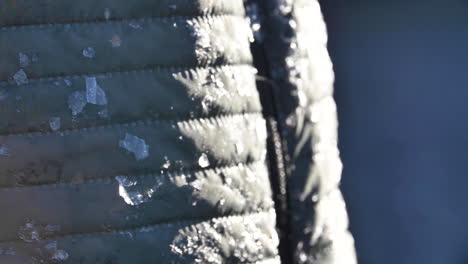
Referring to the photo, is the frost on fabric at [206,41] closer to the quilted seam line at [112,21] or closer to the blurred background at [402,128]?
the quilted seam line at [112,21]

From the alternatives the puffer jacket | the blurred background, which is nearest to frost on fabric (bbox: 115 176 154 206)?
the puffer jacket

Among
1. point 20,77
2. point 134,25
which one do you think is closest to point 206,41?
point 134,25

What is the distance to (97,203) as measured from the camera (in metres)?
0.57

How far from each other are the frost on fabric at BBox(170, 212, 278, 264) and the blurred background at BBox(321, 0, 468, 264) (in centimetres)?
26

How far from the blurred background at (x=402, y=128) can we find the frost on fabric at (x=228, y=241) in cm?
26

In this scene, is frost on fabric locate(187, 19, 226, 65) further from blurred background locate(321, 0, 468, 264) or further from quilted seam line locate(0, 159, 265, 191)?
blurred background locate(321, 0, 468, 264)

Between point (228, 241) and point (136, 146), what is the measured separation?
126 millimetres

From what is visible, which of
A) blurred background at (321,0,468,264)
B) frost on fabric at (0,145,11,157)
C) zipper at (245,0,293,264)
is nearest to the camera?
frost on fabric at (0,145,11,157)

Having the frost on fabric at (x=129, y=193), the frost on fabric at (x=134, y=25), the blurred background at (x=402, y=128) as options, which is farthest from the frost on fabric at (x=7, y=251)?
the blurred background at (x=402, y=128)

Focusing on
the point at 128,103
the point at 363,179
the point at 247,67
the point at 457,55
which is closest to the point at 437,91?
the point at 457,55

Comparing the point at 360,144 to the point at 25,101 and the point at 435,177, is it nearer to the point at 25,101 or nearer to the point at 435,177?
the point at 435,177

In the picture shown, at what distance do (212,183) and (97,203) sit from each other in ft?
0.35

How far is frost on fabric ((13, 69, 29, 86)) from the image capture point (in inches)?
21.9

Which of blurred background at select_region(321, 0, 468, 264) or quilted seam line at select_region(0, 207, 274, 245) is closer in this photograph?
quilted seam line at select_region(0, 207, 274, 245)
